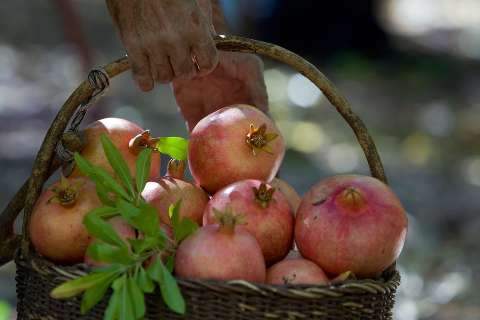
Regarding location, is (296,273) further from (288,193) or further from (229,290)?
(288,193)

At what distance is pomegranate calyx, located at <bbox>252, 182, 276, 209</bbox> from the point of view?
2.25 meters

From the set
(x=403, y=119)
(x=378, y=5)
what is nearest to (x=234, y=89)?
(x=403, y=119)

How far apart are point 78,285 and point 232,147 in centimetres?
58

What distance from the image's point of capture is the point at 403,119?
7477mm

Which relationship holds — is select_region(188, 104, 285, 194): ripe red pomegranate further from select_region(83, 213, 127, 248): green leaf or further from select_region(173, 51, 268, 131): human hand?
select_region(173, 51, 268, 131): human hand

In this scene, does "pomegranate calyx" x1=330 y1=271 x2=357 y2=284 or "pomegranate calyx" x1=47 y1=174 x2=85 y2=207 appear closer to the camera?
"pomegranate calyx" x1=330 y1=271 x2=357 y2=284

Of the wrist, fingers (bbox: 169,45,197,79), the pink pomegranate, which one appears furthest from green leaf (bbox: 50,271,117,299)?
the wrist

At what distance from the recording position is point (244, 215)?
2.17 meters

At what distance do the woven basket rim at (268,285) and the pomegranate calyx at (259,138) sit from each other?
0.42 m

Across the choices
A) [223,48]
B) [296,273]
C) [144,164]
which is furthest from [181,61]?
[296,273]

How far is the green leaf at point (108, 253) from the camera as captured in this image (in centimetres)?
201

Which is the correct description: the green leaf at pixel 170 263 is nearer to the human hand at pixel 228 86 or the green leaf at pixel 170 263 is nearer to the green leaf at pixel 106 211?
the green leaf at pixel 106 211

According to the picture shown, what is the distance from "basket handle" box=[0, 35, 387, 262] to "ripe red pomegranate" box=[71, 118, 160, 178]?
0.29ft

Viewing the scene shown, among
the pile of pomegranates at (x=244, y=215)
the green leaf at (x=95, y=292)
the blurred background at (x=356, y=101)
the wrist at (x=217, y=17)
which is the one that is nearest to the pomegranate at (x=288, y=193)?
the pile of pomegranates at (x=244, y=215)
